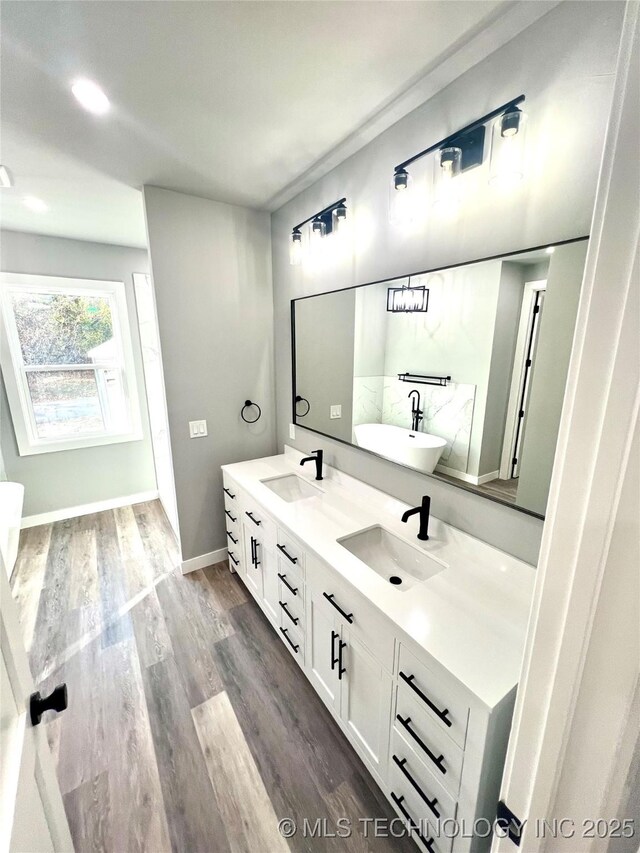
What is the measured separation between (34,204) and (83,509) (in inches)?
106

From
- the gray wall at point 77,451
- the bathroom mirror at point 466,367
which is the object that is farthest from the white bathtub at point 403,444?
the gray wall at point 77,451

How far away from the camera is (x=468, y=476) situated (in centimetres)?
139

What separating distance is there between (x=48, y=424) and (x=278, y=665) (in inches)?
120

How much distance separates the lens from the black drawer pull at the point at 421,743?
0.97 m

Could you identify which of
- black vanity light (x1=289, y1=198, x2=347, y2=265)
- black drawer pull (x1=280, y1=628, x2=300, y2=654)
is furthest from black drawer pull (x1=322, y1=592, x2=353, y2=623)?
black vanity light (x1=289, y1=198, x2=347, y2=265)

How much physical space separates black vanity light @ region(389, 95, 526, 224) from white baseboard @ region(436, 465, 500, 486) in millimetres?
1033

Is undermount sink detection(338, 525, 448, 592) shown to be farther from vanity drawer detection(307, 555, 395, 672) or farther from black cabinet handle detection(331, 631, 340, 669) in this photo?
black cabinet handle detection(331, 631, 340, 669)

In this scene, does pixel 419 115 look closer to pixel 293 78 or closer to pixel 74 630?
pixel 293 78

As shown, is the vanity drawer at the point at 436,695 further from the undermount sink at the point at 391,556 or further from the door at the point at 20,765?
the door at the point at 20,765

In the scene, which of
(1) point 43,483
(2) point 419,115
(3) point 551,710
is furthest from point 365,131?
(1) point 43,483

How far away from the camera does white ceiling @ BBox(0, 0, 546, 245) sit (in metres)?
1.01

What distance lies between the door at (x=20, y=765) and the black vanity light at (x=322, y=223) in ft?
6.47

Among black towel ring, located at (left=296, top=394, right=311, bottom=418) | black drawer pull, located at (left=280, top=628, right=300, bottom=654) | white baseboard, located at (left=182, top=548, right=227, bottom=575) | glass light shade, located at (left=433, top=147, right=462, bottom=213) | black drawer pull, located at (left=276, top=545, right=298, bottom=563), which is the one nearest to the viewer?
glass light shade, located at (left=433, top=147, right=462, bottom=213)

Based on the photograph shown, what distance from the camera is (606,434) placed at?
388mm
